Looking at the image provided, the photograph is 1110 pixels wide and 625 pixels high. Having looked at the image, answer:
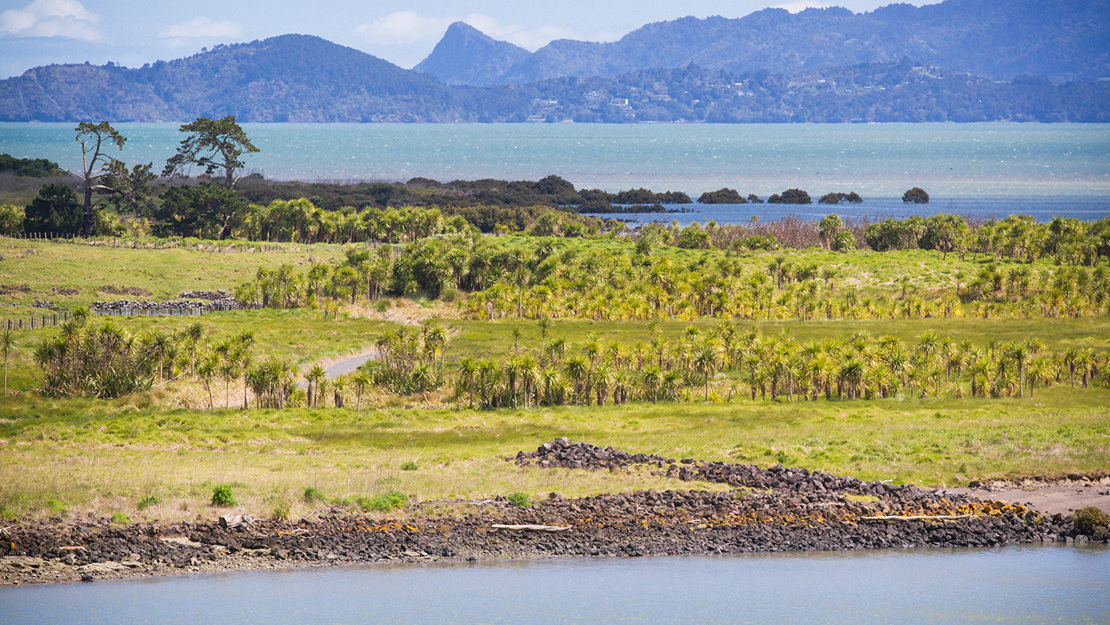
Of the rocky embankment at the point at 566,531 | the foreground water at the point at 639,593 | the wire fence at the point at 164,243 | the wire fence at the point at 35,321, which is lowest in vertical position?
the foreground water at the point at 639,593

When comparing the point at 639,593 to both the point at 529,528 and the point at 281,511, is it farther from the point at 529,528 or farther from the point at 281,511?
the point at 281,511

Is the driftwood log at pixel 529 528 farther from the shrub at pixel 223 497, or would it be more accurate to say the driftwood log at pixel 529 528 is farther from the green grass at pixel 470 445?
the shrub at pixel 223 497

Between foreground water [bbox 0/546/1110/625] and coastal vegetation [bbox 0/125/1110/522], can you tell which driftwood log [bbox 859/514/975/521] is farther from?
coastal vegetation [bbox 0/125/1110/522]

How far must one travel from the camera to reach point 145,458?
44.7 m

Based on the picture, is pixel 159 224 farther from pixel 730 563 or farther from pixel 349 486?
pixel 730 563

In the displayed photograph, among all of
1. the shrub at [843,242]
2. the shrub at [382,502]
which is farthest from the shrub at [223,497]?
the shrub at [843,242]

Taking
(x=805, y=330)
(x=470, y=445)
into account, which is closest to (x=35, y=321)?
(x=470, y=445)

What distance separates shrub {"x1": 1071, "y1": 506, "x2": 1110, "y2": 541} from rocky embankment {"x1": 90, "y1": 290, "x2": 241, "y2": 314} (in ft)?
253

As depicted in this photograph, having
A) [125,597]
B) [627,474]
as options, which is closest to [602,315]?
[627,474]

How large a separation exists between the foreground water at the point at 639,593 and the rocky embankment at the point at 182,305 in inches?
2588

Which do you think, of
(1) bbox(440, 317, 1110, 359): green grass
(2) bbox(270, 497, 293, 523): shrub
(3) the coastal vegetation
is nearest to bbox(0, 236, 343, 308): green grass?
(3) the coastal vegetation

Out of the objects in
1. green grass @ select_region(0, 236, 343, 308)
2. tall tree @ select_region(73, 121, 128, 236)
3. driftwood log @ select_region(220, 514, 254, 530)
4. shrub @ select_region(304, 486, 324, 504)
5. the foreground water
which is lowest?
the foreground water

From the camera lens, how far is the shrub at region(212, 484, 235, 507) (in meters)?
38.1

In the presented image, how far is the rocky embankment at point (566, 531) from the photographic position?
34.8 metres
